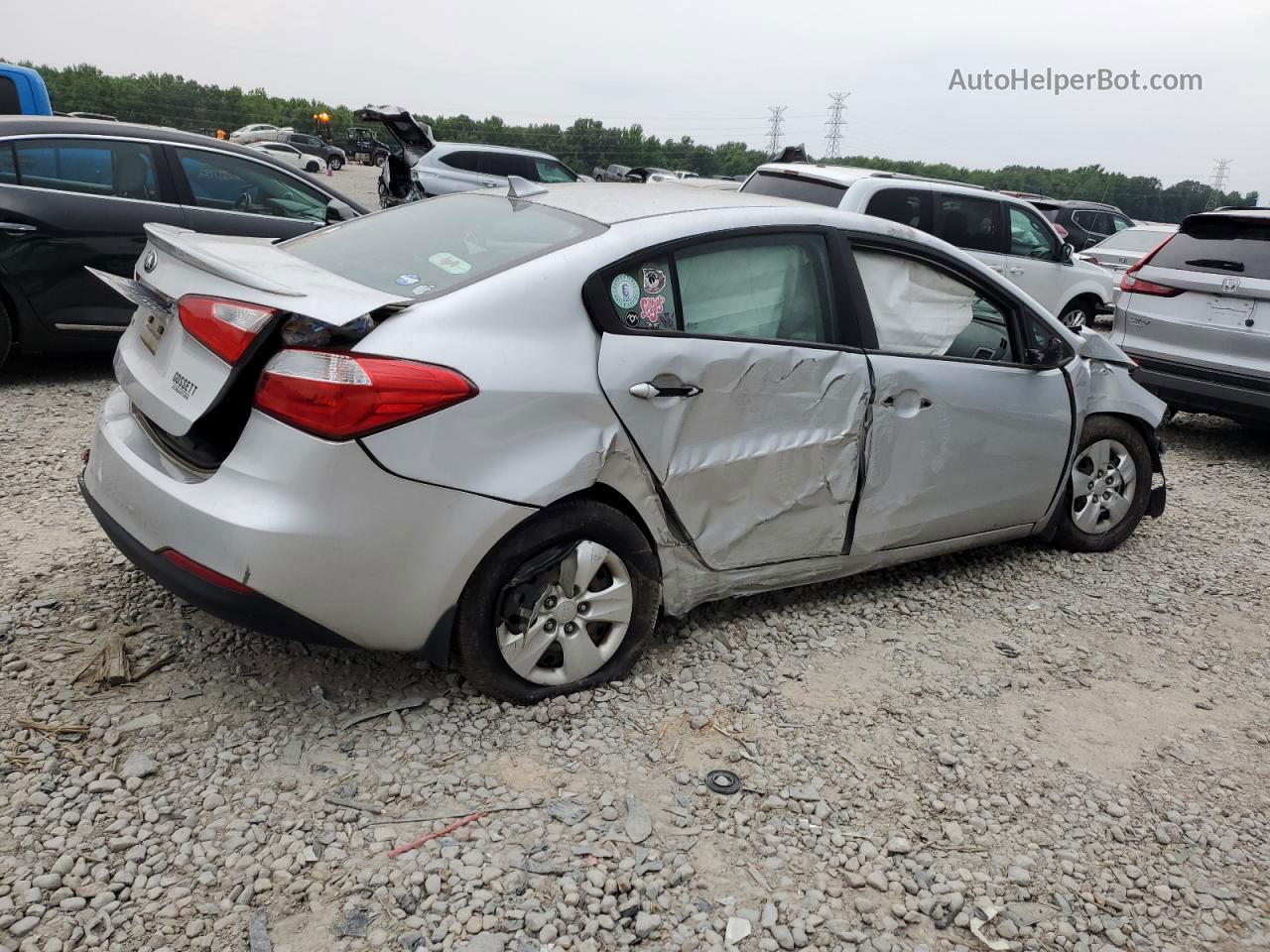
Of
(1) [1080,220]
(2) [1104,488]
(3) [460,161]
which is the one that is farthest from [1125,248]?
(2) [1104,488]

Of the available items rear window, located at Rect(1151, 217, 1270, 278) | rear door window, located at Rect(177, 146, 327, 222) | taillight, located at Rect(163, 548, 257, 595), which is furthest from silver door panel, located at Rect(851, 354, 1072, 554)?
rear door window, located at Rect(177, 146, 327, 222)

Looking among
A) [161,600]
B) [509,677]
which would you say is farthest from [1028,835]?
[161,600]

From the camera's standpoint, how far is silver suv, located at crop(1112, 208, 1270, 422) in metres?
6.46

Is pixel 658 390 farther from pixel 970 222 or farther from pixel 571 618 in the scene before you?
pixel 970 222

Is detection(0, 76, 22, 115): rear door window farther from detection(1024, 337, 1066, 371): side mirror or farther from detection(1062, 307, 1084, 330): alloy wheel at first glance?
detection(1062, 307, 1084, 330): alloy wheel

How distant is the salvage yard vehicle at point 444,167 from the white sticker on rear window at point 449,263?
11371 mm

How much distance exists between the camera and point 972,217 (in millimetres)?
9266

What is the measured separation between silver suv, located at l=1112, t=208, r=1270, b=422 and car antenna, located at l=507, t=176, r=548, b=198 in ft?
16.5

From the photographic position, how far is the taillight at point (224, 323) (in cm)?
259

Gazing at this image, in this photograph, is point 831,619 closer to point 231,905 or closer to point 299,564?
point 299,564

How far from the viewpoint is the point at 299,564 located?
255cm

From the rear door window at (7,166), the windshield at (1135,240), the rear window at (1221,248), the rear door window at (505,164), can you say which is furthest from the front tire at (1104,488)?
the rear door window at (505,164)

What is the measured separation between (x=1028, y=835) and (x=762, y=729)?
0.79 m

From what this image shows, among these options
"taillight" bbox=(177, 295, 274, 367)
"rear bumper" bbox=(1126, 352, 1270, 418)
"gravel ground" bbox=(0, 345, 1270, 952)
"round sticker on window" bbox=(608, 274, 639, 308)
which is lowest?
"gravel ground" bbox=(0, 345, 1270, 952)
